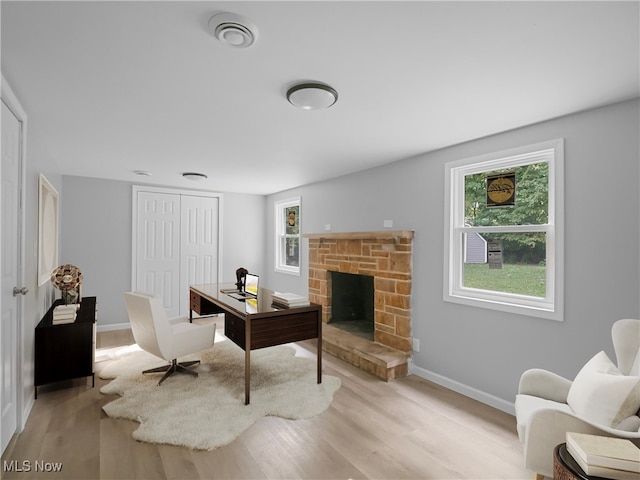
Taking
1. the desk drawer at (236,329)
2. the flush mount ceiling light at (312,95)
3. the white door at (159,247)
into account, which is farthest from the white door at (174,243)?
the flush mount ceiling light at (312,95)

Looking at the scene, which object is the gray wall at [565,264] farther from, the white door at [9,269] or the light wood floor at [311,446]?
the white door at [9,269]

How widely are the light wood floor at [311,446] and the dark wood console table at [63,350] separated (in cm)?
18

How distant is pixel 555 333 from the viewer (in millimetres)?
2379

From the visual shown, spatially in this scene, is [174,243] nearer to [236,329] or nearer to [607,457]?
[236,329]

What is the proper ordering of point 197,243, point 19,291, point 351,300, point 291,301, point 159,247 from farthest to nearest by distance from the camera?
point 197,243 → point 159,247 → point 351,300 → point 291,301 → point 19,291

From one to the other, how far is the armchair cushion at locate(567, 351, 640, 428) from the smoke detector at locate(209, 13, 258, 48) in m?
2.28

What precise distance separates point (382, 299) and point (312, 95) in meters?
2.42

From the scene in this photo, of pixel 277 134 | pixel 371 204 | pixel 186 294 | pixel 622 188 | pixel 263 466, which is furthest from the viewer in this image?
pixel 186 294

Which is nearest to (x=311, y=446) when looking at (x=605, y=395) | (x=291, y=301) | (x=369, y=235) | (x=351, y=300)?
(x=291, y=301)

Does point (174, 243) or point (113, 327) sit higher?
point (174, 243)

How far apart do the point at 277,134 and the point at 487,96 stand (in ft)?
5.13

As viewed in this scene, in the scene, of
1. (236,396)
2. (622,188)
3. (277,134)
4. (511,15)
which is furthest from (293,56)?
(236,396)

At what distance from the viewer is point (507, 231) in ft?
9.01

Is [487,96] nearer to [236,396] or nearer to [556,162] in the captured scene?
[556,162]
